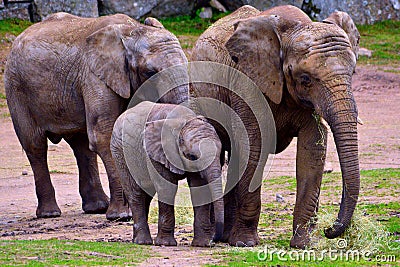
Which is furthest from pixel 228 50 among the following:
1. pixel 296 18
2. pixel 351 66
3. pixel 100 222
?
pixel 100 222

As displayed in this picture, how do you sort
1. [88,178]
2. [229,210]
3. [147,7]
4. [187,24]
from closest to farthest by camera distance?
[229,210] < [88,178] < [147,7] < [187,24]

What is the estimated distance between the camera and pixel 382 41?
76.9ft

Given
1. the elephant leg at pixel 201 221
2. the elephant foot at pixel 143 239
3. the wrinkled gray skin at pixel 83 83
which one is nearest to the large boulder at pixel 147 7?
the wrinkled gray skin at pixel 83 83

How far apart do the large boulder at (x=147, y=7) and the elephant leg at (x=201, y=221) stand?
14607mm

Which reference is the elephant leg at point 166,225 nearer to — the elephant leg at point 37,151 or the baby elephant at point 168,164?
the baby elephant at point 168,164

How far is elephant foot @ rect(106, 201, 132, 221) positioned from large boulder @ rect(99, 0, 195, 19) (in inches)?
484

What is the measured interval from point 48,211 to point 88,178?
73cm

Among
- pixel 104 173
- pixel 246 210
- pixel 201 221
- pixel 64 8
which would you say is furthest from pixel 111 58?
pixel 64 8

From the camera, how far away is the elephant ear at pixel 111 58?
10.9 m

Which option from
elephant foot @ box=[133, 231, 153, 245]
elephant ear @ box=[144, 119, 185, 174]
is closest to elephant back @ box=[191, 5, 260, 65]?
elephant ear @ box=[144, 119, 185, 174]

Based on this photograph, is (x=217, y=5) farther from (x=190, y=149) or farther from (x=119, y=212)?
(x=190, y=149)

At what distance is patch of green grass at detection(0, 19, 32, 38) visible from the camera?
2122 centimetres

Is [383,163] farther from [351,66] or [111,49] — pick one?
[351,66]

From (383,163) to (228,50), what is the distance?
6450 mm
